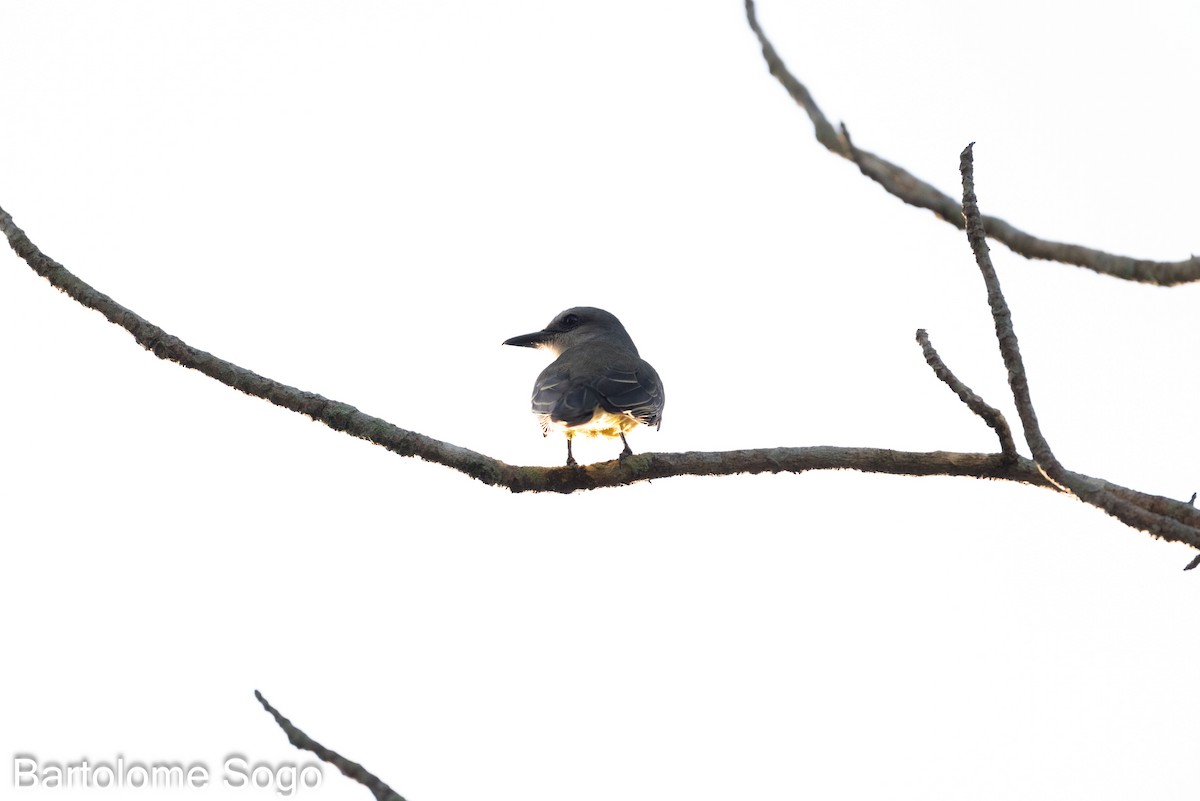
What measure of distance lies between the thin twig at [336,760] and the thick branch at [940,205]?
5.16 feet

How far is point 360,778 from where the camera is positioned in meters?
2.84

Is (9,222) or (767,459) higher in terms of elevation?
(9,222)

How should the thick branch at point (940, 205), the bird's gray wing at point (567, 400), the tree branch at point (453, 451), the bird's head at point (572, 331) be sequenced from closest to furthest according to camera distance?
the thick branch at point (940, 205)
the tree branch at point (453, 451)
the bird's gray wing at point (567, 400)
the bird's head at point (572, 331)

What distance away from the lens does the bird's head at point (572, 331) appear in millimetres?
9633

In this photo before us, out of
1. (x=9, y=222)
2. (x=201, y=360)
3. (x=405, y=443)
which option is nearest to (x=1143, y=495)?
(x=405, y=443)

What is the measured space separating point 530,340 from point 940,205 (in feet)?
24.3

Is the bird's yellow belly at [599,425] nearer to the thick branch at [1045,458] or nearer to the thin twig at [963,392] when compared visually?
the thin twig at [963,392]

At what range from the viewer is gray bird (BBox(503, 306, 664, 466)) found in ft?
23.7

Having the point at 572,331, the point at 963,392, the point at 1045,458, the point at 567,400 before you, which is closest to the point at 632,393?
the point at 567,400

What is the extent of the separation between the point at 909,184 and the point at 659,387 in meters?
5.53

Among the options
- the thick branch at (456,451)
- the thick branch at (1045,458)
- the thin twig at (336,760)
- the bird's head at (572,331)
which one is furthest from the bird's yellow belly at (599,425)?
the thin twig at (336,760)

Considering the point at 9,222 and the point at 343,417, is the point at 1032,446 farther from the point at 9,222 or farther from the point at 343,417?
A: the point at 9,222

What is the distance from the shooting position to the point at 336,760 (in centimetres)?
290

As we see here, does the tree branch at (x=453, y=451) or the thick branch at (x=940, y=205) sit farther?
the tree branch at (x=453, y=451)
